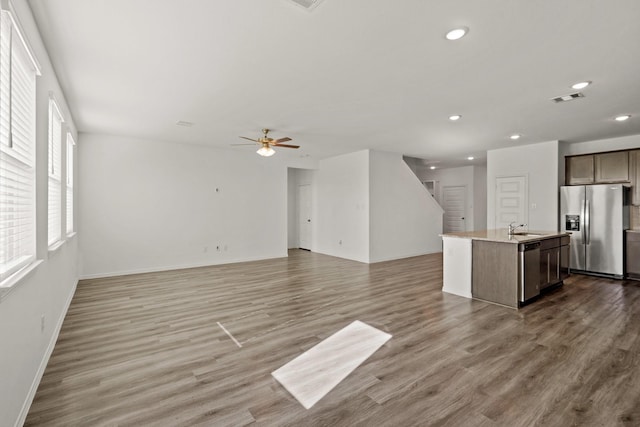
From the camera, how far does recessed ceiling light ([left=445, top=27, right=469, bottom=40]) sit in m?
2.44

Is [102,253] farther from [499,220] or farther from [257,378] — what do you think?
[499,220]

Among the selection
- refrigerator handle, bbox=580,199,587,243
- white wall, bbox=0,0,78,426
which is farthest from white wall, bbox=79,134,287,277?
refrigerator handle, bbox=580,199,587,243

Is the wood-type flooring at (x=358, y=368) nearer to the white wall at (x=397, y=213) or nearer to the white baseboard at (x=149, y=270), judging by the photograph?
the white baseboard at (x=149, y=270)

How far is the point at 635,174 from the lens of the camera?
5.78 m

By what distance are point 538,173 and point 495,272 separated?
12.1 ft

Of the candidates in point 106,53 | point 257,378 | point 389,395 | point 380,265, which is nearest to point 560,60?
point 389,395

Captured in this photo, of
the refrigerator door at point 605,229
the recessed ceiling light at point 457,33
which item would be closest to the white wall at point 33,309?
the recessed ceiling light at point 457,33

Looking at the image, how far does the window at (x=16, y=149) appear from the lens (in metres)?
1.77

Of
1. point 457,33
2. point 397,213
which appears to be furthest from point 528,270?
point 397,213

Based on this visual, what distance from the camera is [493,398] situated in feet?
7.14

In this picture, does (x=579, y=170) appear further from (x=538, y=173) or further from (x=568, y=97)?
(x=568, y=97)

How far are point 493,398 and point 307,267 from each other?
16.1ft

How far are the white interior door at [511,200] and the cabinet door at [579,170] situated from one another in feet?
2.70

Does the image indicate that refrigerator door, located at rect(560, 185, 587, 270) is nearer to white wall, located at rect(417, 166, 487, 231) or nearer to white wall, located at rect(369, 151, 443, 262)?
white wall, located at rect(369, 151, 443, 262)
